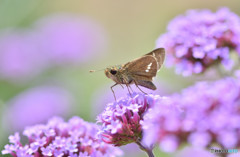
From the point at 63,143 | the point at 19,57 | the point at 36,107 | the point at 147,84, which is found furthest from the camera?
the point at 19,57

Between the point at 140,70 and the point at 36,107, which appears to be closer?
the point at 140,70

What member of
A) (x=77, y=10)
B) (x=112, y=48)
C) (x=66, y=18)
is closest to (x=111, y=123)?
(x=66, y=18)

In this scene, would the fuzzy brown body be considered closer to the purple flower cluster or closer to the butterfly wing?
→ the butterfly wing

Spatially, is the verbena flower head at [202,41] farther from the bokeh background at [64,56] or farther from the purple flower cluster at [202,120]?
the bokeh background at [64,56]

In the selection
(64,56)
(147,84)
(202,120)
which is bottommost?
(202,120)

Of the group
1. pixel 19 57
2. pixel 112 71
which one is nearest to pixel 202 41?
pixel 112 71

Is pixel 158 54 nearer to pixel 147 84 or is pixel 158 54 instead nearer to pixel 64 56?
pixel 147 84

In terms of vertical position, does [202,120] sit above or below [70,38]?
below
